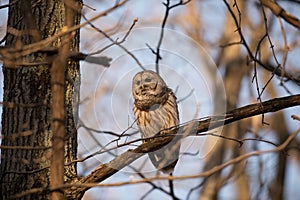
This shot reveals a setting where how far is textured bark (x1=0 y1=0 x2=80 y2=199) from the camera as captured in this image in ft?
11.7

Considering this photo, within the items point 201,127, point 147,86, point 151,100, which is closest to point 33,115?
point 201,127

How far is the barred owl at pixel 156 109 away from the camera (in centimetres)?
483

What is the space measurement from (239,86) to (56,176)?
764 cm

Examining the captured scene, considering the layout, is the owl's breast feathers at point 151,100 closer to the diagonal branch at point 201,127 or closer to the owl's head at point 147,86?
the owl's head at point 147,86

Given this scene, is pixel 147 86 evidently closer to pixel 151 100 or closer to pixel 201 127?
pixel 151 100

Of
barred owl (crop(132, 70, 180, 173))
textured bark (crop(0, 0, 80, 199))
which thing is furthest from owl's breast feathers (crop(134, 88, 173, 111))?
textured bark (crop(0, 0, 80, 199))

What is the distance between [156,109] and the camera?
16.7 ft

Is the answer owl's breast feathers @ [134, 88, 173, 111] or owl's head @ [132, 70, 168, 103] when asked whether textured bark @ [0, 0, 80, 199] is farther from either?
owl's breast feathers @ [134, 88, 173, 111]

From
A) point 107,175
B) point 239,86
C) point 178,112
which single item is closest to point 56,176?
point 107,175

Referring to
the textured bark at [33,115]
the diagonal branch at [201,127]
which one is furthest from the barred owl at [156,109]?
the diagonal branch at [201,127]

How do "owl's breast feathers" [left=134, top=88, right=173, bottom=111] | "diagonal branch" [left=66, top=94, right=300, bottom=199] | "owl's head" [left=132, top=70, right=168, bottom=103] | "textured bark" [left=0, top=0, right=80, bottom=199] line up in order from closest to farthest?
"diagonal branch" [left=66, top=94, right=300, bottom=199], "textured bark" [left=0, top=0, right=80, bottom=199], "owl's head" [left=132, top=70, right=168, bottom=103], "owl's breast feathers" [left=134, top=88, right=173, bottom=111]

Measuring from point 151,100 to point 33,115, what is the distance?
1496 millimetres

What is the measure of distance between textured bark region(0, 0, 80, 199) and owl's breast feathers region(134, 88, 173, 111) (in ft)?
3.80

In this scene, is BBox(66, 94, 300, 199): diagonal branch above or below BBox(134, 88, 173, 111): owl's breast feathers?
below
